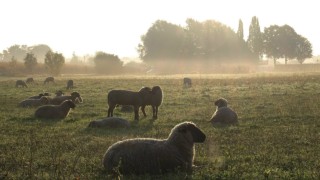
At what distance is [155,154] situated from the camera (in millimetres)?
10344

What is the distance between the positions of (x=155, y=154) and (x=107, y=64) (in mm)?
115297

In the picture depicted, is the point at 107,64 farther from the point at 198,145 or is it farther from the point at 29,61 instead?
the point at 198,145

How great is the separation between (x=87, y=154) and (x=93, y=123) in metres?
6.01

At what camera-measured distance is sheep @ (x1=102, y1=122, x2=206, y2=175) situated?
10219mm

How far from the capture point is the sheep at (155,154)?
33.5ft

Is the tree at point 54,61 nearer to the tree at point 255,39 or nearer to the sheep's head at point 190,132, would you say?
the tree at point 255,39

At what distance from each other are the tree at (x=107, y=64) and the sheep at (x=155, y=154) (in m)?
113

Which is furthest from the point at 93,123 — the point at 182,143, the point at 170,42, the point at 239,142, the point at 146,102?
the point at 170,42

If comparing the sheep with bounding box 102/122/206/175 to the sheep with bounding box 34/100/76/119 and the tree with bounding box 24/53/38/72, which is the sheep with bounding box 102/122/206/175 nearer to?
the sheep with bounding box 34/100/76/119

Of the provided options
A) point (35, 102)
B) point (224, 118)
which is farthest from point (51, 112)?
point (224, 118)

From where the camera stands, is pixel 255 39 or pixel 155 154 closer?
pixel 155 154

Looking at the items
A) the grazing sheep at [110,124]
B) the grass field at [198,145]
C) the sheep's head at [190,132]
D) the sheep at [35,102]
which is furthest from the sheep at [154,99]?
the sheep's head at [190,132]

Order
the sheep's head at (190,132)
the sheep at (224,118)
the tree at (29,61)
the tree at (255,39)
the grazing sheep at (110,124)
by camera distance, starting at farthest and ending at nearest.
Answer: the tree at (255,39)
the tree at (29,61)
the sheep at (224,118)
the grazing sheep at (110,124)
the sheep's head at (190,132)

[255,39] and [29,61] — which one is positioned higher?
[255,39]
